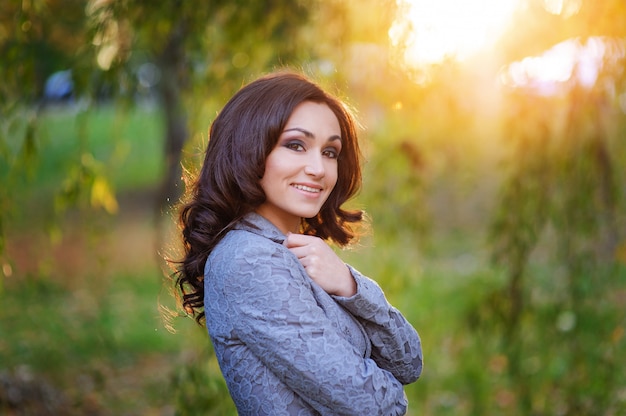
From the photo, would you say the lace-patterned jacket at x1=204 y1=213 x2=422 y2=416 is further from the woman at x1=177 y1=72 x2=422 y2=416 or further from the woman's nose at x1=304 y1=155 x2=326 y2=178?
the woman's nose at x1=304 y1=155 x2=326 y2=178

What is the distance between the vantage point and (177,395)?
2992mm

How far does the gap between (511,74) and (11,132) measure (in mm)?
2201

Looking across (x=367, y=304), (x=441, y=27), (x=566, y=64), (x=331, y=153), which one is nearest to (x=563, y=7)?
(x=566, y=64)

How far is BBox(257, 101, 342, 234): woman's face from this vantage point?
1725 mm

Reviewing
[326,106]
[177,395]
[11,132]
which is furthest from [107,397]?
[326,106]

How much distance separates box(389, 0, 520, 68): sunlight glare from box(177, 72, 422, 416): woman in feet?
3.85

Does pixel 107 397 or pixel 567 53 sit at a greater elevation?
pixel 567 53

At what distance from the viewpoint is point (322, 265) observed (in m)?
1.67

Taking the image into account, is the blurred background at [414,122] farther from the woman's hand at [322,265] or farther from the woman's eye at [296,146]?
the woman's hand at [322,265]

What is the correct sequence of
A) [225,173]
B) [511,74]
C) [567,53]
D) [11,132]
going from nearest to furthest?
[225,173]
[11,132]
[567,53]
[511,74]

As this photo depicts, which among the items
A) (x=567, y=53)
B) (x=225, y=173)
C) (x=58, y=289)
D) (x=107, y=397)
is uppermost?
(x=567, y=53)

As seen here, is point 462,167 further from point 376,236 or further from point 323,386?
point 323,386

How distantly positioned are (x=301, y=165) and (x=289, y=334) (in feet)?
1.32

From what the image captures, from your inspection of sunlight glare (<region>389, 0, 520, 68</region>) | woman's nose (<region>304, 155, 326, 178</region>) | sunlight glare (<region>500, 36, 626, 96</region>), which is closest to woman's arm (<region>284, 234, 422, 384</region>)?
woman's nose (<region>304, 155, 326, 178</region>)
